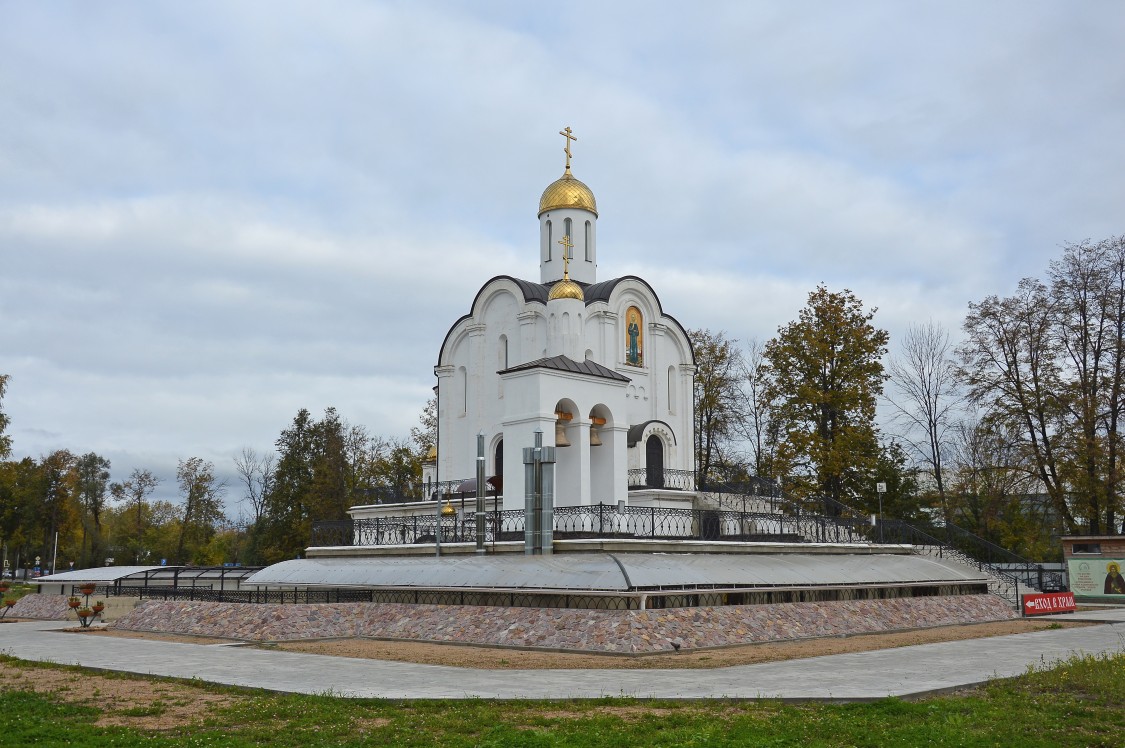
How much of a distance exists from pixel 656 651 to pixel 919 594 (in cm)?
1091

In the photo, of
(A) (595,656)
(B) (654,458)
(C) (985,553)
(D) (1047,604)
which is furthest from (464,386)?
(A) (595,656)

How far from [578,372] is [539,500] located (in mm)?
5521

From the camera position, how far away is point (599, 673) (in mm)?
13617

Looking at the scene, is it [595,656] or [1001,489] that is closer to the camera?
[595,656]

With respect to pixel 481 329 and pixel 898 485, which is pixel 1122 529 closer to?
pixel 898 485

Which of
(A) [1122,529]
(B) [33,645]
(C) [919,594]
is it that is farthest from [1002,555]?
(B) [33,645]

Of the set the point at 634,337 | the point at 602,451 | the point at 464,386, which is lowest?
the point at 602,451

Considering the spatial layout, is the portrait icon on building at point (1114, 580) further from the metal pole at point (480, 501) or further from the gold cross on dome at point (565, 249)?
the gold cross on dome at point (565, 249)

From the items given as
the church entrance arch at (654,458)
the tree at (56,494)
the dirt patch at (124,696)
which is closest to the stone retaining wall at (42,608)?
the dirt patch at (124,696)

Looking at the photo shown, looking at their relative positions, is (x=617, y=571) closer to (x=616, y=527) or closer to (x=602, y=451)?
(x=616, y=527)

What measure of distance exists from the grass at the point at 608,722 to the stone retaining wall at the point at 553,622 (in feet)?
20.8

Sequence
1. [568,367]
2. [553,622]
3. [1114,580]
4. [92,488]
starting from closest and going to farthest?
[553,622], [568,367], [1114,580], [92,488]

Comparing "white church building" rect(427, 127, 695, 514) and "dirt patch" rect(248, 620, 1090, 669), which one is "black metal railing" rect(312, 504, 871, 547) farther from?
"dirt patch" rect(248, 620, 1090, 669)

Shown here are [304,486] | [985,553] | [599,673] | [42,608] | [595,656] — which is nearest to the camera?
[599,673]
